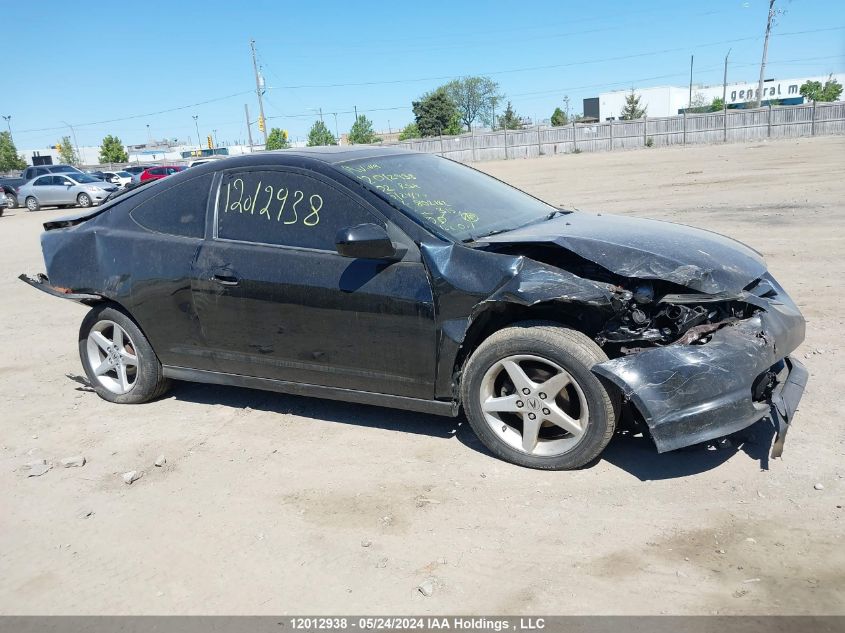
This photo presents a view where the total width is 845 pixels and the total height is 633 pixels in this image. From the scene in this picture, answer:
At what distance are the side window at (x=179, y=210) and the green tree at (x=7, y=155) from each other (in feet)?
291

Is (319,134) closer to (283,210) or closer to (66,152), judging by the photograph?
(66,152)

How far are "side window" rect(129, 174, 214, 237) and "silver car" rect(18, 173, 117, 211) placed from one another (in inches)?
984

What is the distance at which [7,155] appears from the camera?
263 ft

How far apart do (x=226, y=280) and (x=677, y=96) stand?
11465cm

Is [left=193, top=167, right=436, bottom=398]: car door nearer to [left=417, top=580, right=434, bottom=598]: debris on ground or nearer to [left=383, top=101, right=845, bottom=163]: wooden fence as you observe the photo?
[left=417, top=580, right=434, bottom=598]: debris on ground

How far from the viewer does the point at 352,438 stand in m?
4.37

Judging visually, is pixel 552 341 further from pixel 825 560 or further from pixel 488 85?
pixel 488 85

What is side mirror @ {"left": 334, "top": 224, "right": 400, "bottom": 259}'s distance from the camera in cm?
372

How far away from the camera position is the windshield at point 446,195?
410 cm

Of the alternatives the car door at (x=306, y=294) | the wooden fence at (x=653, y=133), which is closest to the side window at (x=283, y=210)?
the car door at (x=306, y=294)

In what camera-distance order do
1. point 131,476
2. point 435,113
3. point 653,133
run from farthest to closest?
point 435,113 < point 653,133 < point 131,476

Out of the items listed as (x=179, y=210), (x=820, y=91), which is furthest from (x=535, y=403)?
(x=820, y=91)

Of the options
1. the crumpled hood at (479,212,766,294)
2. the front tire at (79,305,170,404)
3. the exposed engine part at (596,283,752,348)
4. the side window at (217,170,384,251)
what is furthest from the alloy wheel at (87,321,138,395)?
the exposed engine part at (596,283,752,348)

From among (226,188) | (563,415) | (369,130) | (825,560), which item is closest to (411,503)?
(563,415)
